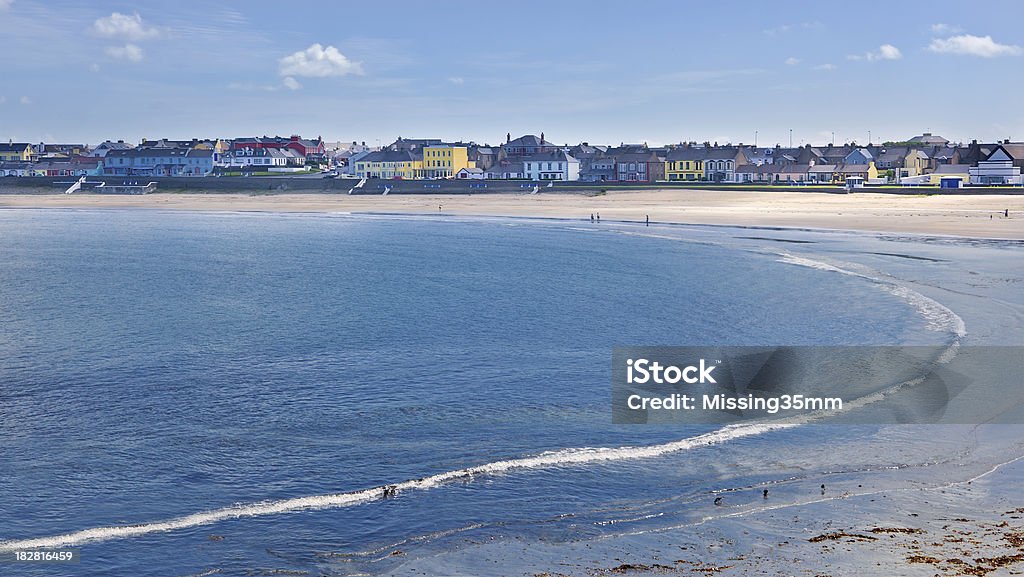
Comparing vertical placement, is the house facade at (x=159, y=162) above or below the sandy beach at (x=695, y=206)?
above

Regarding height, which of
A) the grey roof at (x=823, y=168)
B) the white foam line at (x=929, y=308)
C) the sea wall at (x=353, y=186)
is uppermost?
the grey roof at (x=823, y=168)

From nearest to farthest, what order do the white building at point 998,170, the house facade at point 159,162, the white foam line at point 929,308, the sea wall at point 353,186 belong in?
the white foam line at point 929,308, the white building at point 998,170, the sea wall at point 353,186, the house facade at point 159,162

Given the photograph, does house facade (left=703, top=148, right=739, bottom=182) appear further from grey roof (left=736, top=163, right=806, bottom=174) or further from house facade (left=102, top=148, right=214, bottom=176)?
house facade (left=102, top=148, right=214, bottom=176)

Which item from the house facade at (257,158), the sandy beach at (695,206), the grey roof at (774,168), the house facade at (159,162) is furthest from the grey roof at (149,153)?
the grey roof at (774,168)

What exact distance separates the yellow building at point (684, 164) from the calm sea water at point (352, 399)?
99948 mm

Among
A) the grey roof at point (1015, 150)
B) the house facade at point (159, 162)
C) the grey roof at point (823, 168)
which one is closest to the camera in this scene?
the grey roof at point (1015, 150)

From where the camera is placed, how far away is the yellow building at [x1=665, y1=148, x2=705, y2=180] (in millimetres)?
155500

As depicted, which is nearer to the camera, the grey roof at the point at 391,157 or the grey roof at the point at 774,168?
the grey roof at the point at 774,168

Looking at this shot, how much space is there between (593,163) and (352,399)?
459 ft

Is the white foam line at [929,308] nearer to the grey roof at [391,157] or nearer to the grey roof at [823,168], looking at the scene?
the grey roof at [823,168]

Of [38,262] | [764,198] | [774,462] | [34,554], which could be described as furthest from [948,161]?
[34,554]

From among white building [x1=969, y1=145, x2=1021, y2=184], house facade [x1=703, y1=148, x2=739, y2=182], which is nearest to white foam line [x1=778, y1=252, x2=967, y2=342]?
white building [x1=969, y1=145, x2=1021, y2=184]

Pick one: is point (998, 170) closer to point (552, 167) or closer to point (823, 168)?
point (823, 168)

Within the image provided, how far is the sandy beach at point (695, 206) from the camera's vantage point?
80.9 meters
